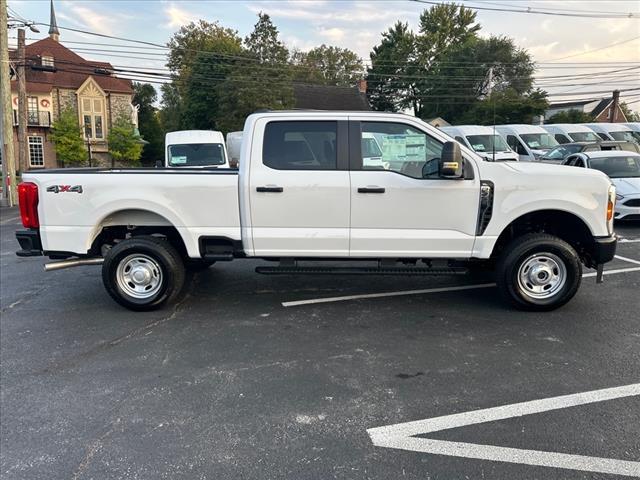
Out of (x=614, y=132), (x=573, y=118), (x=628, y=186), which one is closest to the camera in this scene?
(x=628, y=186)

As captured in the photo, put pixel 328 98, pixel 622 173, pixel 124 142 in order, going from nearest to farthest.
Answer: pixel 622 173 < pixel 124 142 < pixel 328 98

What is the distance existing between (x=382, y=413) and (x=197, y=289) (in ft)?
12.5

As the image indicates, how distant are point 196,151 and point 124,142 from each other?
85.2 ft

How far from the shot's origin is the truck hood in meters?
10.4

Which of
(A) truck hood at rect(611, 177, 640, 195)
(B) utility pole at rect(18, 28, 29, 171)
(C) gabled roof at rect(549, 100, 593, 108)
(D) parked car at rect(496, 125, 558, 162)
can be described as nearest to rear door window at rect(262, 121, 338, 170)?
(A) truck hood at rect(611, 177, 640, 195)

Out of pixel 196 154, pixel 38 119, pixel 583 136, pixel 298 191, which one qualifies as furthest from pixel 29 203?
pixel 38 119

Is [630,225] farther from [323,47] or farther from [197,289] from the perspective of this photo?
[323,47]

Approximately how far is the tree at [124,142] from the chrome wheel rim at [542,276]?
1558 inches

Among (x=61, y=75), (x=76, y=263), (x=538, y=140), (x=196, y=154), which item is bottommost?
(x=76, y=263)

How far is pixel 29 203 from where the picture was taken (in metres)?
5.41

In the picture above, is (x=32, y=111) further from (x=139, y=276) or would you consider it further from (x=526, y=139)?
(x=139, y=276)

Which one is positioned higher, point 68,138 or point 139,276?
point 68,138

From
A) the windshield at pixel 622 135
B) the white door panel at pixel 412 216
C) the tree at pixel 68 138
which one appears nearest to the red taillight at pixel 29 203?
the white door panel at pixel 412 216

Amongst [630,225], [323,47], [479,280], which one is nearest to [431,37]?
[323,47]
